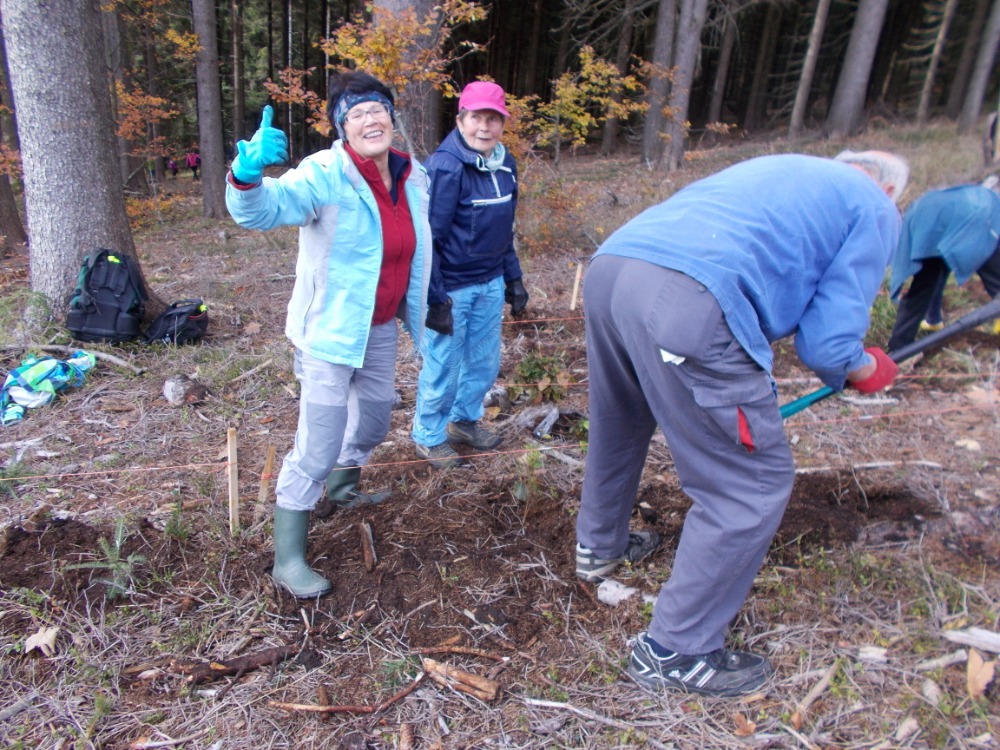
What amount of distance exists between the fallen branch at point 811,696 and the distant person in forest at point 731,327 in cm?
15

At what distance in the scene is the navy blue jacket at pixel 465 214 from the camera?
11.4 ft

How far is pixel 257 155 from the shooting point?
2145 mm

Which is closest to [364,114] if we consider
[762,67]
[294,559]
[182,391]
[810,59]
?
[294,559]

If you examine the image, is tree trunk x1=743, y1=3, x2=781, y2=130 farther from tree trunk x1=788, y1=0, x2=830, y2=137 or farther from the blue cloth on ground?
the blue cloth on ground

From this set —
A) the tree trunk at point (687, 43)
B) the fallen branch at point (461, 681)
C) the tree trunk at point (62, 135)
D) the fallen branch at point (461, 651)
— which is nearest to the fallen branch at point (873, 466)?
the fallen branch at point (461, 651)

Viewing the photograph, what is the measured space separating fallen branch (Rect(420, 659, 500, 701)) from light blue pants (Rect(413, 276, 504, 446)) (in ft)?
5.09

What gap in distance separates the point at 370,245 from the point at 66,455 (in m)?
2.51

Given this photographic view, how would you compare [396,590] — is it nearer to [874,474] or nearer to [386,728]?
[386,728]

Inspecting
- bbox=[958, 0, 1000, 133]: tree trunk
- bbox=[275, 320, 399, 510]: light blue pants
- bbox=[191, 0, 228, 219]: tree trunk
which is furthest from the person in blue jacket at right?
bbox=[958, 0, 1000, 133]: tree trunk

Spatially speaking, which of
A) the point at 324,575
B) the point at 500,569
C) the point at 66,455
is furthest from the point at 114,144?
the point at 500,569

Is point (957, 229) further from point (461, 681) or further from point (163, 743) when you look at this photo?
point (163, 743)

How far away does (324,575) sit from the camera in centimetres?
280

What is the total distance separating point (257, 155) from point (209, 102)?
11604 millimetres

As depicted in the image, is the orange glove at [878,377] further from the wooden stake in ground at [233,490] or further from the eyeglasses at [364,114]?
the wooden stake in ground at [233,490]
